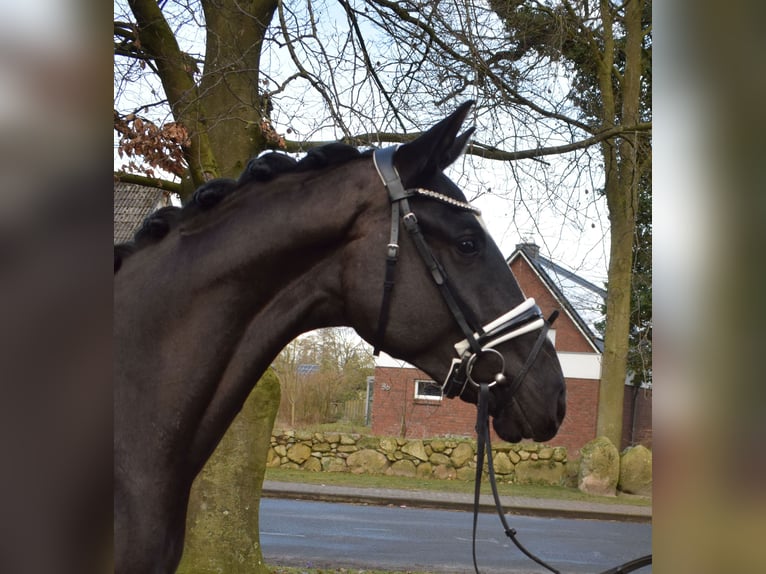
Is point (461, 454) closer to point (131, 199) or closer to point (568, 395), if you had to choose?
point (568, 395)

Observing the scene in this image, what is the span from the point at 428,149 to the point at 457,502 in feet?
48.0

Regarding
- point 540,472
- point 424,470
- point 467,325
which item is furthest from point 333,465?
point 467,325

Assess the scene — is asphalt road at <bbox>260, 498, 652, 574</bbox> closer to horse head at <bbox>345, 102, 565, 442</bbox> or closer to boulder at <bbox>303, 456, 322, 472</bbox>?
boulder at <bbox>303, 456, 322, 472</bbox>

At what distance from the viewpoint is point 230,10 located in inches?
249

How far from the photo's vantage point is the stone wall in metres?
19.7

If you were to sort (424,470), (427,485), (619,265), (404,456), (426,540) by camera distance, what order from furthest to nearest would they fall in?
(404,456) < (424,470) < (427,485) < (619,265) < (426,540)

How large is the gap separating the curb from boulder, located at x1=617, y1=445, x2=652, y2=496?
1.61m

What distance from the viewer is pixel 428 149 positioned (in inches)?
88.3

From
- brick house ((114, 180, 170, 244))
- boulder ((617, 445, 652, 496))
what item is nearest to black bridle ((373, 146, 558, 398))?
brick house ((114, 180, 170, 244))

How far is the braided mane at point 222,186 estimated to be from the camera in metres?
2.30
